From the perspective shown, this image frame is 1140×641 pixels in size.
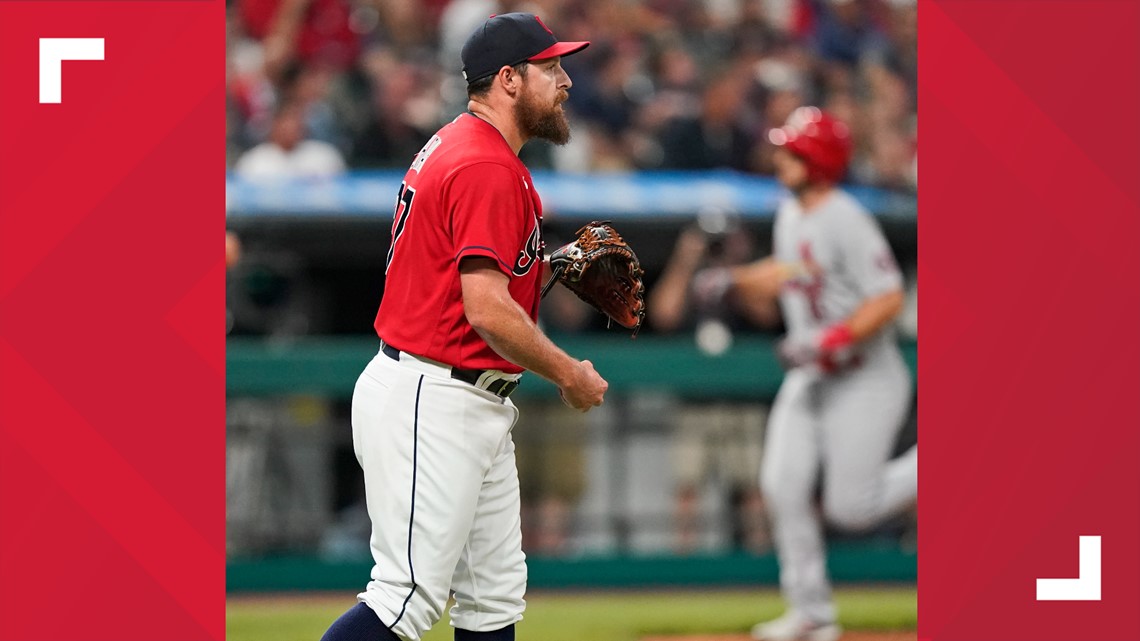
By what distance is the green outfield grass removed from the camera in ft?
20.9

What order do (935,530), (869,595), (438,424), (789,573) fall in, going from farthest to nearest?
(869,595) < (789,573) < (935,530) < (438,424)

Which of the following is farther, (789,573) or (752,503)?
(752,503)

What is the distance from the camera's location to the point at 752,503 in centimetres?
794

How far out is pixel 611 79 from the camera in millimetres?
→ 10320

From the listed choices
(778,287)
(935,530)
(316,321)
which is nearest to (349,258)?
(316,321)

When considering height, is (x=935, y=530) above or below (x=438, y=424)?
below

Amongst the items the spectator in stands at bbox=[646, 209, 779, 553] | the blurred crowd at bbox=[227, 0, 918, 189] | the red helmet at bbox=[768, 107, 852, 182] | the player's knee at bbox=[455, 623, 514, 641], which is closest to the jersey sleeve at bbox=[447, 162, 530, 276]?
the player's knee at bbox=[455, 623, 514, 641]

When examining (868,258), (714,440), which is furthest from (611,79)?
(868,258)

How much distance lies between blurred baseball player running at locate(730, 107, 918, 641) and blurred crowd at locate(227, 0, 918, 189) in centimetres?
306

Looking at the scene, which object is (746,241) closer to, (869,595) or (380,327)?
(869,595)

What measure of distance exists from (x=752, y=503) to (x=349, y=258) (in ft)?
9.32

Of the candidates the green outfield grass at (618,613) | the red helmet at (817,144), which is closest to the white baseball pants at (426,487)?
the green outfield grass at (618,613)

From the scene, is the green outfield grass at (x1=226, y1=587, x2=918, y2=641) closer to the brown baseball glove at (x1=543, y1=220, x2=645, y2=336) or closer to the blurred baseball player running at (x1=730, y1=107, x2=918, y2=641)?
the blurred baseball player running at (x1=730, y1=107, x2=918, y2=641)

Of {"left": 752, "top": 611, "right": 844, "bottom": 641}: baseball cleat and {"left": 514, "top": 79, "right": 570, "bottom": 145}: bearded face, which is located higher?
{"left": 514, "top": 79, "right": 570, "bottom": 145}: bearded face
